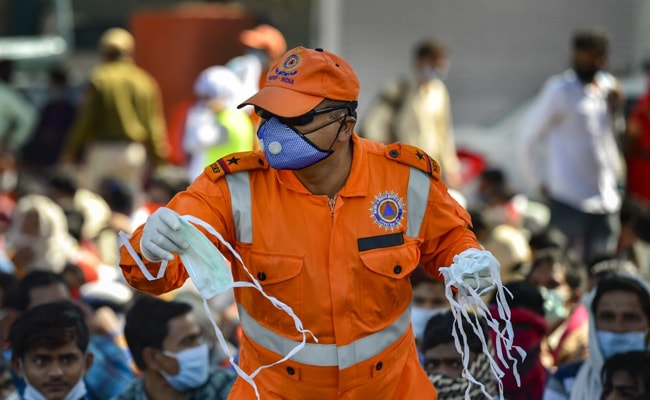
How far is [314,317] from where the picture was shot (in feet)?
15.9

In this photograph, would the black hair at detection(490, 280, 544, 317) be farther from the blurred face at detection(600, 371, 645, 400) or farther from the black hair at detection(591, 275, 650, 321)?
the blurred face at detection(600, 371, 645, 400)

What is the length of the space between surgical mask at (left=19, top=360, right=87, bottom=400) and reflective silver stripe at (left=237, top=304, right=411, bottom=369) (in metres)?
1.51

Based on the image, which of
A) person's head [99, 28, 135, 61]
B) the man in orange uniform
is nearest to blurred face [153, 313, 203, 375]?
the man in orange uniform

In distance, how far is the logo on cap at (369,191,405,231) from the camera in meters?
4.92

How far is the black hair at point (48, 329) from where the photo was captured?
20.1 feet

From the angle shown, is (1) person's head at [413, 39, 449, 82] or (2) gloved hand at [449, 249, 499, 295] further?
(1) person's head at [413, 39, 449, 82]

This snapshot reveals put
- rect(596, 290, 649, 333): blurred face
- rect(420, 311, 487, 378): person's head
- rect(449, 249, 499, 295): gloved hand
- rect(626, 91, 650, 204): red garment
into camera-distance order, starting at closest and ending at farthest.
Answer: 1. rect(449, 249, 499, 295): gloved hand
2. rect(420, 311, 487, 378): person's head
3. rect(596, 290, 649, 333): blurred face
4. rect(626, 91, 650, 204): red garment

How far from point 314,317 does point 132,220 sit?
578 cm

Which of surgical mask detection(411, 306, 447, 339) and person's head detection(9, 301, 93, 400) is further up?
person's head detection(9, 301, 93, 400)

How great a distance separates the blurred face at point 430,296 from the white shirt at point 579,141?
118 inches

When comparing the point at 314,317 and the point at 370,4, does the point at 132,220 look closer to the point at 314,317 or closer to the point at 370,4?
the point at 314,317

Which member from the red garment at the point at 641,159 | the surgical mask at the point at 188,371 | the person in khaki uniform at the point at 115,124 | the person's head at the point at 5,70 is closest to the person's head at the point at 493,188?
the red garment at the point at 641,159

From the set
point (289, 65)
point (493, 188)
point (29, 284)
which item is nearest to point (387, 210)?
point (289, 65)

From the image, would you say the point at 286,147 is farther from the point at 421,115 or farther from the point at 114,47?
the point at 114,47
